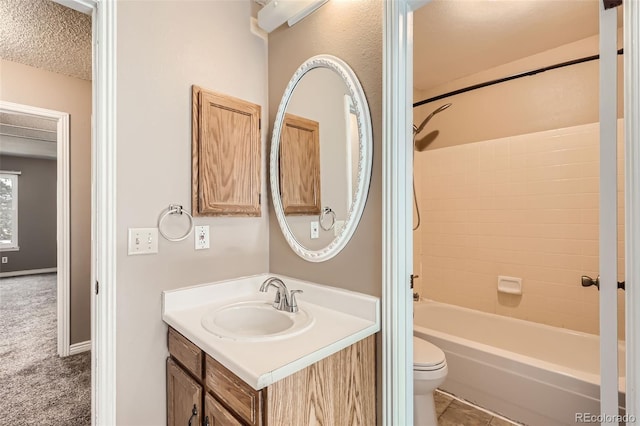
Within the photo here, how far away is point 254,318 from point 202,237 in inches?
18.2

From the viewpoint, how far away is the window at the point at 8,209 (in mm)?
A: 5418

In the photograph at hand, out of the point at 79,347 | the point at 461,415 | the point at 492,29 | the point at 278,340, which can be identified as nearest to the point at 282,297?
the point at 278,340

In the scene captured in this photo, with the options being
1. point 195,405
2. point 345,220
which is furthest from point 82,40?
point 195,405

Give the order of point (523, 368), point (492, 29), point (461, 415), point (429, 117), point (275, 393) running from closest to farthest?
point (275, 393), point (523, 368), point (461, 415), point (492, 29), point (429, 117)

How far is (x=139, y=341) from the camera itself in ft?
4.25

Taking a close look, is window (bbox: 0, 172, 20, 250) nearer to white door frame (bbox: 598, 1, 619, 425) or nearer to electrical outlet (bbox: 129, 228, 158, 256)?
electrical outlet (bbox: 129, 228, 158, 256)

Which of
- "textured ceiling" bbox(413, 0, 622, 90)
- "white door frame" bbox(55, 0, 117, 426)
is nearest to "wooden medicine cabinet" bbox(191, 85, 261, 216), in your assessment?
"white door frame" bbox(55, 0, 117, 426)

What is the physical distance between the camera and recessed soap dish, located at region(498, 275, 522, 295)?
2.33m

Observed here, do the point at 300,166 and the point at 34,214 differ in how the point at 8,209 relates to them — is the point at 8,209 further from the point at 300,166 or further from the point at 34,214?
the point at 300,166

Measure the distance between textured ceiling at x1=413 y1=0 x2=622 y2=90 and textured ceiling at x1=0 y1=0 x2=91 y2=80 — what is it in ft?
7.20

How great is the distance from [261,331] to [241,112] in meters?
1.10

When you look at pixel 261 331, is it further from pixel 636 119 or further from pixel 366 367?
pixel 636 119

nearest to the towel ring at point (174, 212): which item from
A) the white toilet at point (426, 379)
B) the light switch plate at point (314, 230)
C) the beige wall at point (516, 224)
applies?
the light switch plate at point (314, 230)

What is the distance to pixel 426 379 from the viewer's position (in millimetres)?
1508
